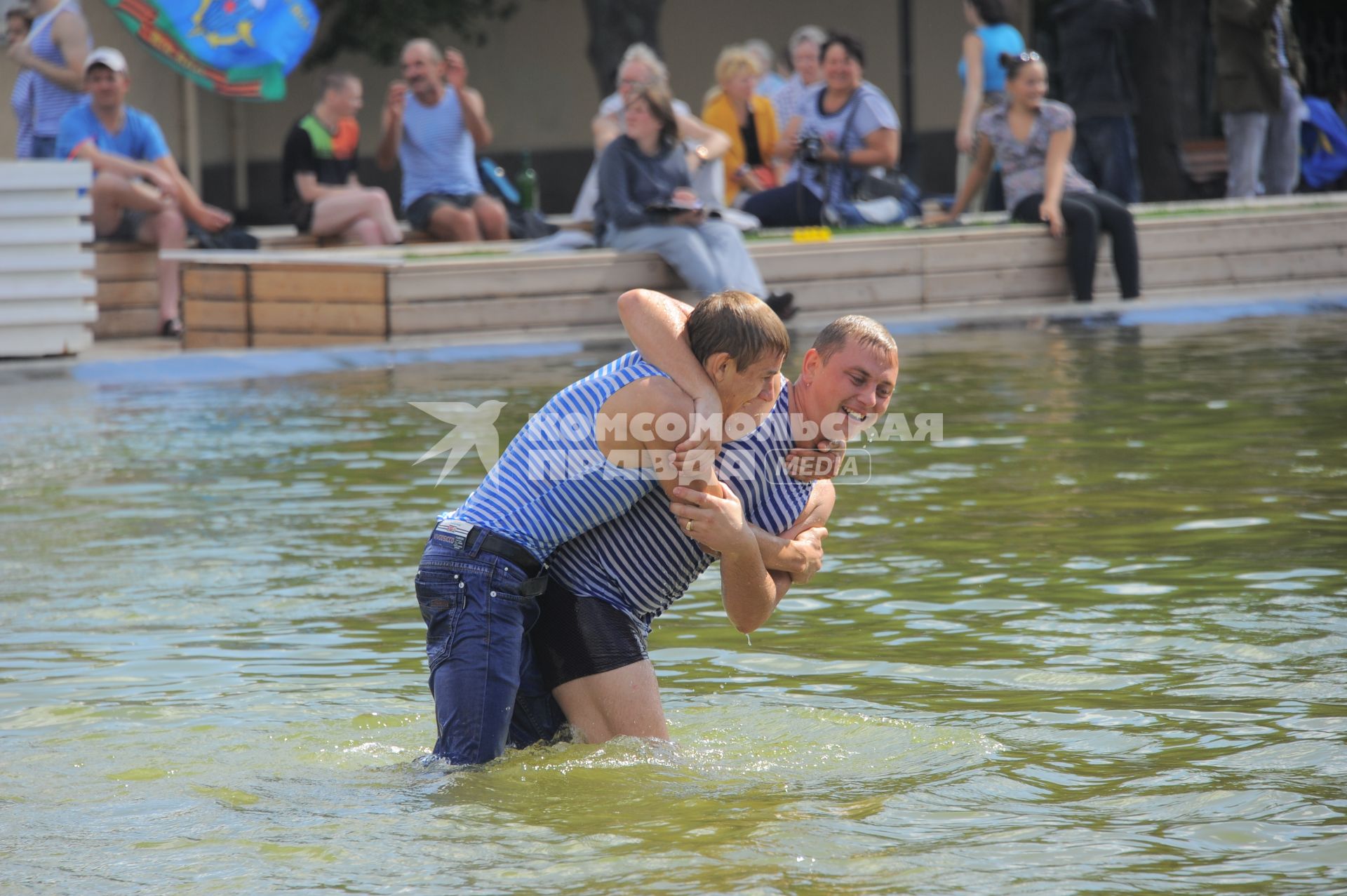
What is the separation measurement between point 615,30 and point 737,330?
52.8 feet

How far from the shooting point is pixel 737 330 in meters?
4.49

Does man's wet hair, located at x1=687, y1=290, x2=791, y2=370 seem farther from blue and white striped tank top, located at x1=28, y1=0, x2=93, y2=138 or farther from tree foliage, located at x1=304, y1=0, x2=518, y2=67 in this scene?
tree foliage, located at x1=304, y1=0, x2=518, y2=67

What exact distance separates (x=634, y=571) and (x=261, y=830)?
3.67 ft

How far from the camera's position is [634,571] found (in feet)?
15.8

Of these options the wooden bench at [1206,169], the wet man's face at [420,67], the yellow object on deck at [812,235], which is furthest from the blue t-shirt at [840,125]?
the wooden bench at [1206,169]

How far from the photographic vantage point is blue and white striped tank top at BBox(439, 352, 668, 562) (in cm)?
461

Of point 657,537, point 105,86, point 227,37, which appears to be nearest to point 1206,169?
point 227,37

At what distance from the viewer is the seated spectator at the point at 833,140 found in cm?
1489

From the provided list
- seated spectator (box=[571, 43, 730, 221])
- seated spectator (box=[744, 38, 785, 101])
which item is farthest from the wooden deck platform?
seated spectator (box=[744, 38, 785, 101])

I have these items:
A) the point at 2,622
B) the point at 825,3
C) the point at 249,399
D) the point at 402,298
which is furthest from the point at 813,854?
the point at 825,3

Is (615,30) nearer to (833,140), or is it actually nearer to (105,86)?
(833,140)

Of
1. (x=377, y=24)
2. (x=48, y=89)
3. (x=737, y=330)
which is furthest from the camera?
(x=377, y=24)

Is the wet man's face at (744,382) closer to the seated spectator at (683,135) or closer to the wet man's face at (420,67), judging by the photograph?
the seated spectator at (683,135)

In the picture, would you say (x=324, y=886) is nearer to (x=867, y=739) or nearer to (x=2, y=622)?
(x=867, y=739)
